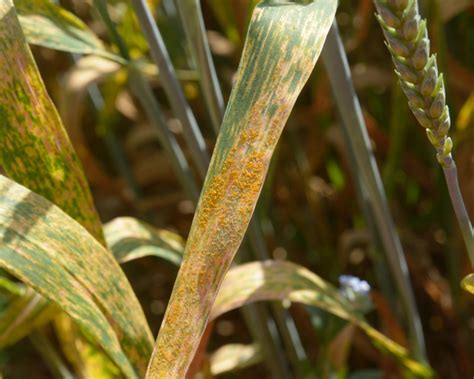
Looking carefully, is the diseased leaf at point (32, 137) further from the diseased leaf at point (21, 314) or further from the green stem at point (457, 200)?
the green stem at point (457, 200)

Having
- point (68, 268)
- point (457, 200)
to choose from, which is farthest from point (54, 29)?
point (457, 200)

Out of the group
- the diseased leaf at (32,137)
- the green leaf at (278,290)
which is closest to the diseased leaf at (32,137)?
the diseased leaf at (32,137)

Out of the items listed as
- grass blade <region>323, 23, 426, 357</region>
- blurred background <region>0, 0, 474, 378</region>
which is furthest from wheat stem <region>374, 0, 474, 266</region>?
blurred background <region>0, 0, 474, 378</region>

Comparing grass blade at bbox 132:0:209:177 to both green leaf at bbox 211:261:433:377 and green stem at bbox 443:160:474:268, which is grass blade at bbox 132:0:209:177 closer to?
green leaf at bbox 211:261:433:377

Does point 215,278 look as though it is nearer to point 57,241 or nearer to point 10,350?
point 57,241

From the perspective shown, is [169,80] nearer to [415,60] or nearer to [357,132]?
[357,132]
